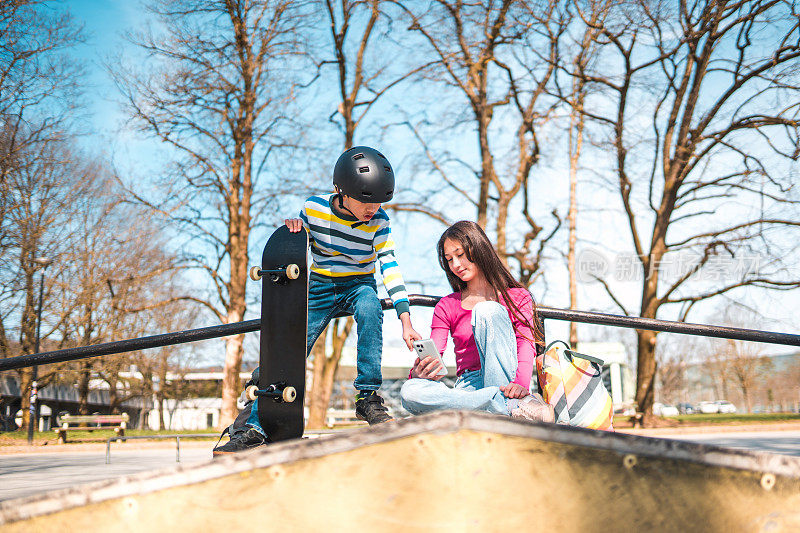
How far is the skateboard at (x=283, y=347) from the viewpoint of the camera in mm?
2047

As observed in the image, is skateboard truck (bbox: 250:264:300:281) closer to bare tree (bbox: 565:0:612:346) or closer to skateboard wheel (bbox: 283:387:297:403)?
skateboard wheel (bbox: 283:387:297:403)

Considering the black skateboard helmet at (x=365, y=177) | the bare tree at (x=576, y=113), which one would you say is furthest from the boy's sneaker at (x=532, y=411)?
the bare tree at (x=576, y=113)

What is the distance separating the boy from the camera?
2.48 meters

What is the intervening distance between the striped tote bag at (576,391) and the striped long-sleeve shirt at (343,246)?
0.67 m

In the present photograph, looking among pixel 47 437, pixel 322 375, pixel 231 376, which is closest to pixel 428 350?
pixel 231 376

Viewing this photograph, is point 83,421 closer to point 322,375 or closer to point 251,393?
point 322,375

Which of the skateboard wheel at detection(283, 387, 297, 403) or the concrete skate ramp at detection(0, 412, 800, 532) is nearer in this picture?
the concrete skate ramp at detection(0, 412, 800, 532)

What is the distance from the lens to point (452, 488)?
1.00m

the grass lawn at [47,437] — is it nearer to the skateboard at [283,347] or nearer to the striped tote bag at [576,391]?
the skateboard at [283,347]

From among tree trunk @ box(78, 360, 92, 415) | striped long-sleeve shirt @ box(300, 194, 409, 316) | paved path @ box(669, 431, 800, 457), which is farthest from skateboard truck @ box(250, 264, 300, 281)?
tree trunk @ box(78, 360, 92, 415)

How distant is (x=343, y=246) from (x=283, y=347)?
73 centimetres

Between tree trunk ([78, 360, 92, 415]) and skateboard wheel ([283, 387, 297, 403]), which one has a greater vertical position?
skateboard wheel ([283, 387, 297, 403])

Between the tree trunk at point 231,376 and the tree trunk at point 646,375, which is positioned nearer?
the tree trunk at point 231,376

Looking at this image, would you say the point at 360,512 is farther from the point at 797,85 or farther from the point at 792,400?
the point at 792,400
